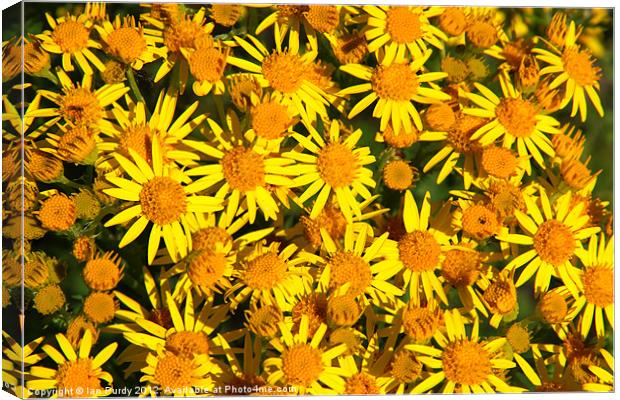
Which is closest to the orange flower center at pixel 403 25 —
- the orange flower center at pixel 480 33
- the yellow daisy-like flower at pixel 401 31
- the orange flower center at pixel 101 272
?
the yellow daisy-like flower at pixel 401 31

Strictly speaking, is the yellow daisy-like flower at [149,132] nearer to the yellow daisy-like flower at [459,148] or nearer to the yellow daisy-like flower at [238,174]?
the yellow daisy-like flower at [238,174]

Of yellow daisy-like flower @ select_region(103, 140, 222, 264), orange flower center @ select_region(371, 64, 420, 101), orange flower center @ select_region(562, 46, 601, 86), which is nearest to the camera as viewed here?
yellow daisy-like flower @ select_region(103, 140, 222, 264)

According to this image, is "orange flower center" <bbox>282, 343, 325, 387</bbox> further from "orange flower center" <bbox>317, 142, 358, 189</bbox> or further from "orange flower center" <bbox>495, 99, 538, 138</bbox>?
"orange flower center" <bbox>495, 99, 538, 138</bbox>

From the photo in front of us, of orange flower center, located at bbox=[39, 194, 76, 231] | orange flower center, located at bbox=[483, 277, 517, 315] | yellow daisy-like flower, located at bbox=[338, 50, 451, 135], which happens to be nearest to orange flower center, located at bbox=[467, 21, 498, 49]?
yellow daisy-like flower, located at bbox=[338, 50, 451, 135]

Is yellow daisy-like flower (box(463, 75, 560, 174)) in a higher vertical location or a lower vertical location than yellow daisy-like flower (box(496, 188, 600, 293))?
higher

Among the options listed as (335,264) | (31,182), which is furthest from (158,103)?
(335,264)

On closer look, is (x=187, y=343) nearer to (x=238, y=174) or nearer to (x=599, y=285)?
(x=238, y=174)

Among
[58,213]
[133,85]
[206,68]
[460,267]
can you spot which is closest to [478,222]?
[460,267]
